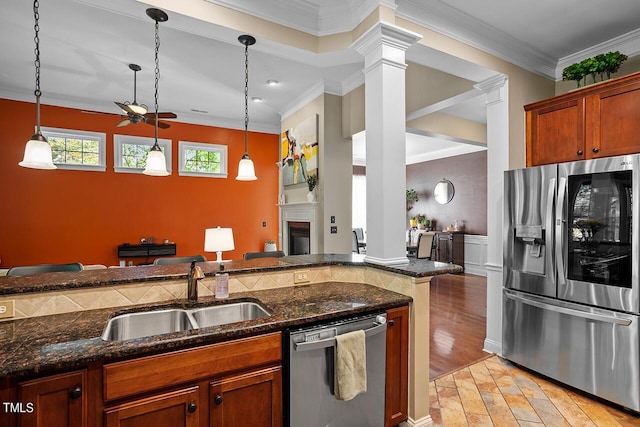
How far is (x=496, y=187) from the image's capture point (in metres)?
3.14

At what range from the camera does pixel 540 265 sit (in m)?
Result: 2.64

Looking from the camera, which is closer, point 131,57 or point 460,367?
point 460,367

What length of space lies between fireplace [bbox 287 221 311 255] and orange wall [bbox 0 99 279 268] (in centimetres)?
109

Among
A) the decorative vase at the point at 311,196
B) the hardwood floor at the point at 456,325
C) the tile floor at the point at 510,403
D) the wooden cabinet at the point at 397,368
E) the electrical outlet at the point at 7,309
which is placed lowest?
the tile floor at the point at 510,403

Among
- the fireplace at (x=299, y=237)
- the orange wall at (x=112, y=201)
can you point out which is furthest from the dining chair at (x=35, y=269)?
the fireplace at (x=299, y=237)

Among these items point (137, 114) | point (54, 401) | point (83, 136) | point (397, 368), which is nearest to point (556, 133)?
point (397, 368)

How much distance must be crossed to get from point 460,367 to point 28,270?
3.76 metres

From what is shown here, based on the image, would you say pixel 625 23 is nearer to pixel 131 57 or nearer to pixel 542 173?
pixel 542 173

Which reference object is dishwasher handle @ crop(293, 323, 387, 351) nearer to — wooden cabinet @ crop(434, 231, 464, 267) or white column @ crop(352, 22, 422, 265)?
white column @ crop(352, 22, 422, 265)

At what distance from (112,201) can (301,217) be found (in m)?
3.17

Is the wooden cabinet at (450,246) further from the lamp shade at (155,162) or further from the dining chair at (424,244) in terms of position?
the lamp shade at (155,162)

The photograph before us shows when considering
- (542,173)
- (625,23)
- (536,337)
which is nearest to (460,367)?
(536,337)

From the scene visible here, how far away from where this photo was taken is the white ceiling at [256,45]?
252 centimetres

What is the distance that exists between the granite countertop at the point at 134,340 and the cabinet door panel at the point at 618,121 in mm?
2029
